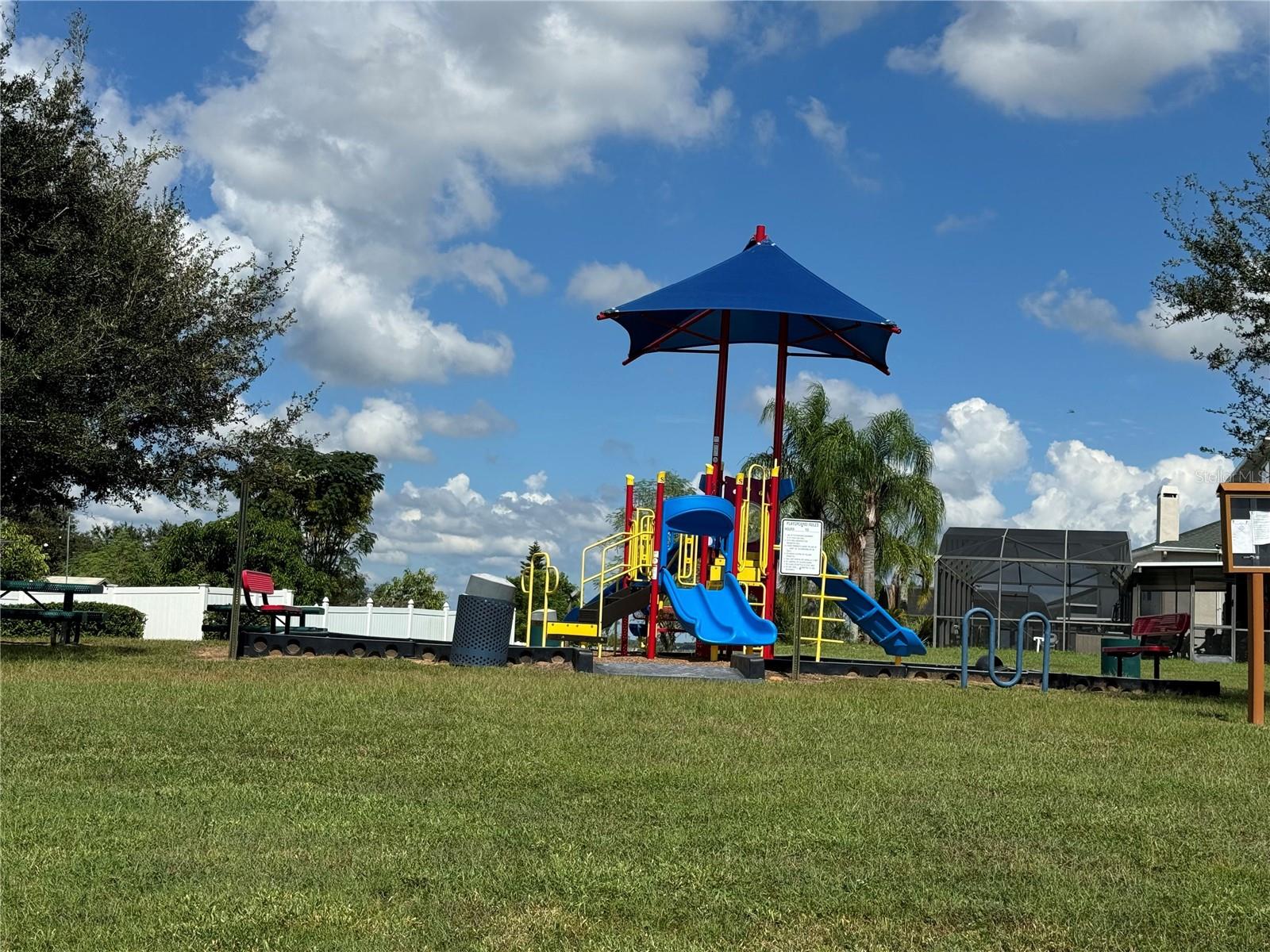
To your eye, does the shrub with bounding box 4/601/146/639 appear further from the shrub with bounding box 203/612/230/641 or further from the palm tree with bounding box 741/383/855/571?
the palm tree with bounding box 741/383/855/571

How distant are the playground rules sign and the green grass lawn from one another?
5.00 meters

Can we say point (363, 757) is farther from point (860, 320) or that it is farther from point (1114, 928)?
point (860, 320)

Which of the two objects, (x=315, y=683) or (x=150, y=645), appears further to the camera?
(x=150, y=645)

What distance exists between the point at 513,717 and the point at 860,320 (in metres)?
11.0

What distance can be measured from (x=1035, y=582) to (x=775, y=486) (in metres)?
21.8

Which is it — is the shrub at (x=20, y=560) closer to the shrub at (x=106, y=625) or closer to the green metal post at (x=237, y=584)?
the shrub at (x=106, y=625)

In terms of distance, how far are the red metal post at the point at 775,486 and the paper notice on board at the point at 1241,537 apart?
707cm

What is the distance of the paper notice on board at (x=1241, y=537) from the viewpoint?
12.6 meters

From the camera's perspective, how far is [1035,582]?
128ft

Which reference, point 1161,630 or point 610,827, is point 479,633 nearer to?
point 610,827

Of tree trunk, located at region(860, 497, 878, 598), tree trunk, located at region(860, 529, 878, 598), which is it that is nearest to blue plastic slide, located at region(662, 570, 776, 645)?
tree trunk, located at region(860, 529, 878, 598)

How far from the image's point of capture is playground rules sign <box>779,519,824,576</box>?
1644cm

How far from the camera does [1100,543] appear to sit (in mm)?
37156

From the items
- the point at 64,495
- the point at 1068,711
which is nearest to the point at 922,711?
the point at 1068,711
